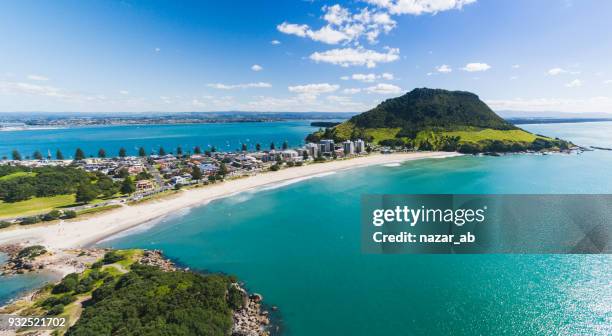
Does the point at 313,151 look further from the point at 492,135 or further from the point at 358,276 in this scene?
the point at 492,135

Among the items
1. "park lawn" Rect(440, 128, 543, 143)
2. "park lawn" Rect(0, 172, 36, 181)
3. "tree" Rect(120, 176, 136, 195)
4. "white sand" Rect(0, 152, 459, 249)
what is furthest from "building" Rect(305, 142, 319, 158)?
"park lawn" Rect(0, 172, 36, 181)

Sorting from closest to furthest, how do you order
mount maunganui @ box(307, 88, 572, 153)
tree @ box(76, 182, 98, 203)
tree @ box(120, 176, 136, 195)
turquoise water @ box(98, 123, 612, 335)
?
turquoise water @ box(98, 123, 612, 335)
tree @ box(76, 182, 98, 203)
tree @ box(120, 176, 136, 195)
mount maunganui @ box(307, 88, 572, 153)

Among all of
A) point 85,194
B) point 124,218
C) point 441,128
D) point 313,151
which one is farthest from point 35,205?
point 441,128

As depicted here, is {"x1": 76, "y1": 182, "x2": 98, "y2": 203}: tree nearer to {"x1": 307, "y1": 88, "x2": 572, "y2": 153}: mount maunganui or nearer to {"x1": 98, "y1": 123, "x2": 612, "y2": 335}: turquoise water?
{"x1": 98, "y1": 123, "x2": 612, "y2": 335}: turquoise water

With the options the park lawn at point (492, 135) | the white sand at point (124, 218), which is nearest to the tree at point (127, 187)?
the white sand at point (124, 218)

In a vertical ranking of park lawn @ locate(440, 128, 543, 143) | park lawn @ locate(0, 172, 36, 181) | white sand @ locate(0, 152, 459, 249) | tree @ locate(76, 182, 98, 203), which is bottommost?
white sand @ locate(0, 152, 459, 249)

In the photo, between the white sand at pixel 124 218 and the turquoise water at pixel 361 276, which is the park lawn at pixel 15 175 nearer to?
the white sand at pixel 124 218
